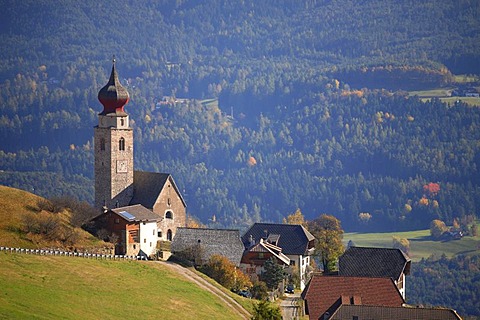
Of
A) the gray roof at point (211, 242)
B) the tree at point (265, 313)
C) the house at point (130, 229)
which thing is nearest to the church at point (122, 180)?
the gray roof at point (211, 242)

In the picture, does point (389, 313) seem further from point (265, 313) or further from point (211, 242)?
point (211, 242)

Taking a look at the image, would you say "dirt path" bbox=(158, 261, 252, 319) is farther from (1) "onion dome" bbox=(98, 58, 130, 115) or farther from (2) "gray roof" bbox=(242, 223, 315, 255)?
(1) "onion dome" bbox=(98, 58, 130, 115)

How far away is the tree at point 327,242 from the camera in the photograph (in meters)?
98.9

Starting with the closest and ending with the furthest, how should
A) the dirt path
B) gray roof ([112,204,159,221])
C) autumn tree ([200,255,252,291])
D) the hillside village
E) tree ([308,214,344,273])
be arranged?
the dirt path → the hillside village → autumn tree ([200,255,252,291]) → gray roof ([112,204,159,221]) → tree ([308,214,344,273])

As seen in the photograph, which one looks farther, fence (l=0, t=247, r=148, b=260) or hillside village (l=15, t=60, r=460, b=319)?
hillside village (l=15, t=60, r=460, b=319)

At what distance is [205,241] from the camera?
9056 cm

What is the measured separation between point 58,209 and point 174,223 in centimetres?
994

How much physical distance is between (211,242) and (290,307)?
8.03 metres

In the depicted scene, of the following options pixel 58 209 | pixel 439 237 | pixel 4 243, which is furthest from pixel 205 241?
pixel 439 237

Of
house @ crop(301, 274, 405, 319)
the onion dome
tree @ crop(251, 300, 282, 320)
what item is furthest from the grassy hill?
tree @ crop(251, 300, 282, 320)

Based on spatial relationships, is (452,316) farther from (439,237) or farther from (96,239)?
(439,237)

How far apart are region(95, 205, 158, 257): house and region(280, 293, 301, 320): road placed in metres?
9.12

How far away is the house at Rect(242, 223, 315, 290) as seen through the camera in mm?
94375

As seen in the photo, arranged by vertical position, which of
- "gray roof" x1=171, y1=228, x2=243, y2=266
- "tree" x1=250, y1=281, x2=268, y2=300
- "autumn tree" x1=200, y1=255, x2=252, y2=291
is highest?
"gray roof" x1=171, y1=228, x2=243, y2=266
